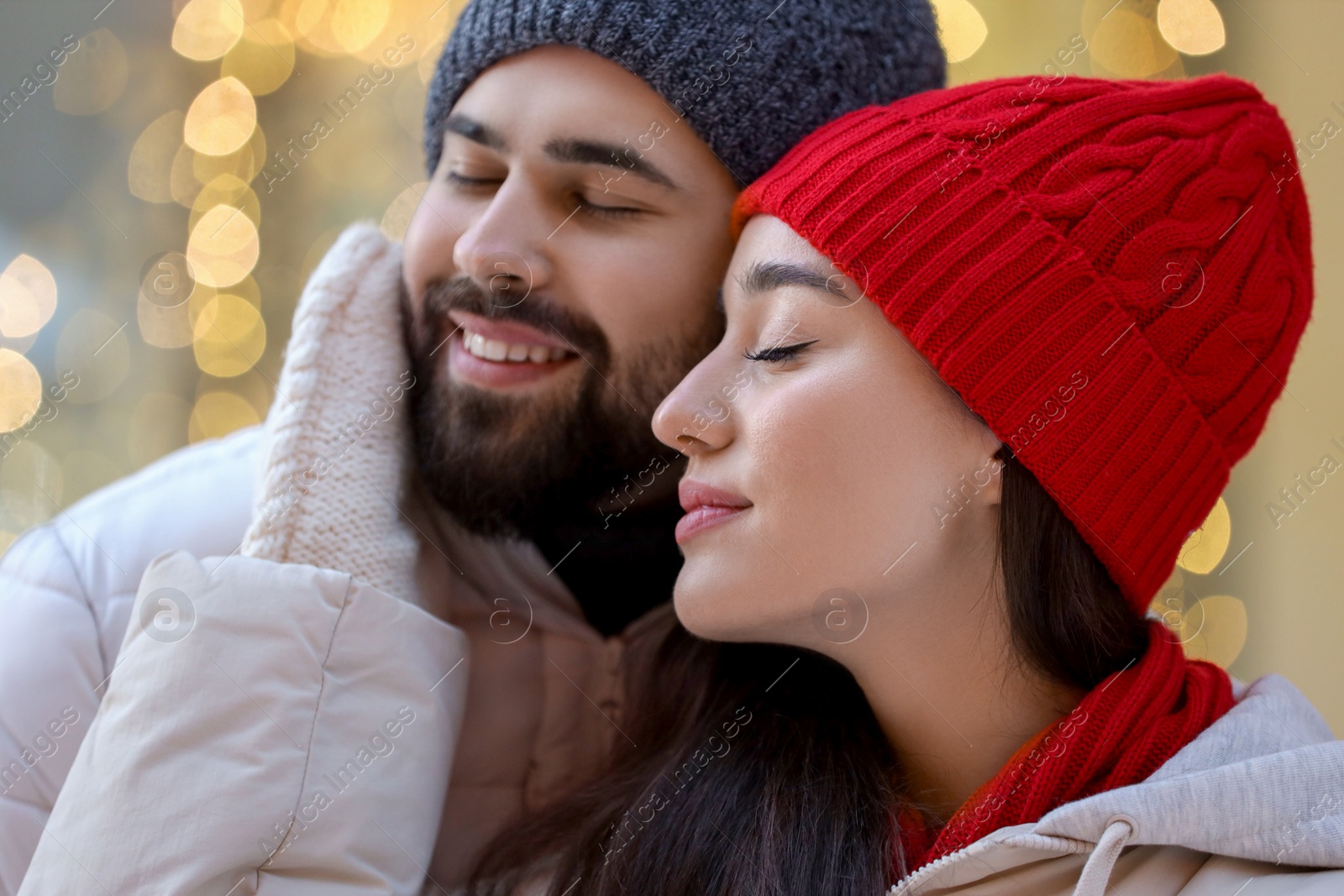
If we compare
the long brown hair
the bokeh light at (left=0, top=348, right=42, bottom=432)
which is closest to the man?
the long brown hair

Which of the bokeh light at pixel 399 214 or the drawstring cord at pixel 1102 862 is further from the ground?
the bokeh light at pixel 399 214

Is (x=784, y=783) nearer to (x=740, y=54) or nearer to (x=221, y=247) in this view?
(x=740, y=54)

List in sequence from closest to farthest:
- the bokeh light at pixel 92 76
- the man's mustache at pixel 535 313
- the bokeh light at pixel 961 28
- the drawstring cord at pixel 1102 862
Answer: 1. the drawstring cord at pixel 1102 862
2. the man's mustache at pixel 535 313
3. the bokeh light at pixel 961 28
4. the bokeh light at pixel 92 76

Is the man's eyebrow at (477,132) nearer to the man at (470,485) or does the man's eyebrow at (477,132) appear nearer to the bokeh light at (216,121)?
the man at (470,485)

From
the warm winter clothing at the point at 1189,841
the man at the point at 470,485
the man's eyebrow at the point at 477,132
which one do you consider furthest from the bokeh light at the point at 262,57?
the warm winter clothing at the point at 1189,841

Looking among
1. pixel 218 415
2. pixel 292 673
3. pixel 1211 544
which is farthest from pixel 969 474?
pixel 218 415

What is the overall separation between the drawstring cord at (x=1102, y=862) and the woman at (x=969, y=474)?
0.24 ft

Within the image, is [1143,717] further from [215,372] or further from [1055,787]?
[215,372]

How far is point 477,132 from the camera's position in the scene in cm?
128

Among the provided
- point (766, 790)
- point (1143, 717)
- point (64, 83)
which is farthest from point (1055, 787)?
point (64, 83)

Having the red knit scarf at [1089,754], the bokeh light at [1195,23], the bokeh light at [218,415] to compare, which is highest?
the bokeh light at [1195,23]

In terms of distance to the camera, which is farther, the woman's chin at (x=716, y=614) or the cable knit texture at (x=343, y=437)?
the cable knit texture at (x=343, y=437)

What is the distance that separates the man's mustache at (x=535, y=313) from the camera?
126 cm

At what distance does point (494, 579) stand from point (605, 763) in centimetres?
25
